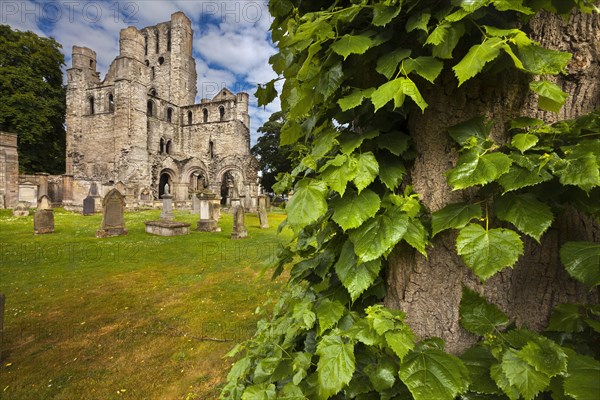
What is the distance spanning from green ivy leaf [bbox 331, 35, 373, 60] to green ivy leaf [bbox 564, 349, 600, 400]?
120 cm

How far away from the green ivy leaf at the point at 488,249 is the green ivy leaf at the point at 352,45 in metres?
0.76

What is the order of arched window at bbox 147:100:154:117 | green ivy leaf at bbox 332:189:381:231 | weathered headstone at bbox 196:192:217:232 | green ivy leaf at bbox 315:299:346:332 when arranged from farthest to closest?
arched window at bbox 147:100:154:117, weathered headstone at bbox 196:192:217:232, green ivy leaf at bbox 315:299:346:332, green ivy leaf at bbox 332:189:381:231

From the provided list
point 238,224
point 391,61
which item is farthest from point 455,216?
point 238,224

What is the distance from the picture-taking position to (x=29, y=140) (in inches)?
1157

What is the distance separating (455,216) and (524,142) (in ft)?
1.08

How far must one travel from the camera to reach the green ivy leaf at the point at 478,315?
1.05 meters

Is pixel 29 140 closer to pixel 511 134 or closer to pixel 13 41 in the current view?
pixel 13 41

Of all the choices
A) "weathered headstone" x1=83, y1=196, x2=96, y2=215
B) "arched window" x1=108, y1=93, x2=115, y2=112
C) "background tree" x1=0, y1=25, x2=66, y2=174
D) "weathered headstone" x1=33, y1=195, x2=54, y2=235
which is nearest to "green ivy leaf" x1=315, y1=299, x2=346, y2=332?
"weathered headstone" x1=33, y1=195, x2=54, y2=235

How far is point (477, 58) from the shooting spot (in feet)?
2.86

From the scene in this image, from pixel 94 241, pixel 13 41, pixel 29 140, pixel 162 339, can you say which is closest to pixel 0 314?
pixel 162 339

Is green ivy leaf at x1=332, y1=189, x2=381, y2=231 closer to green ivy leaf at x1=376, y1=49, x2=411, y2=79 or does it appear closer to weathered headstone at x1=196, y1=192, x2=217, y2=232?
green ivy leaf at x1=376, y1=49, x2=411, y2=79

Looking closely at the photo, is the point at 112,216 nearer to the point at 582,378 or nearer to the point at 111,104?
the point at 582,378

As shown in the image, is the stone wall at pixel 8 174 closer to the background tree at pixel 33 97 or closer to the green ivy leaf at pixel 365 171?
the background tree at pixel 33 97

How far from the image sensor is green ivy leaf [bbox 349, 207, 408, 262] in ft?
3.41
